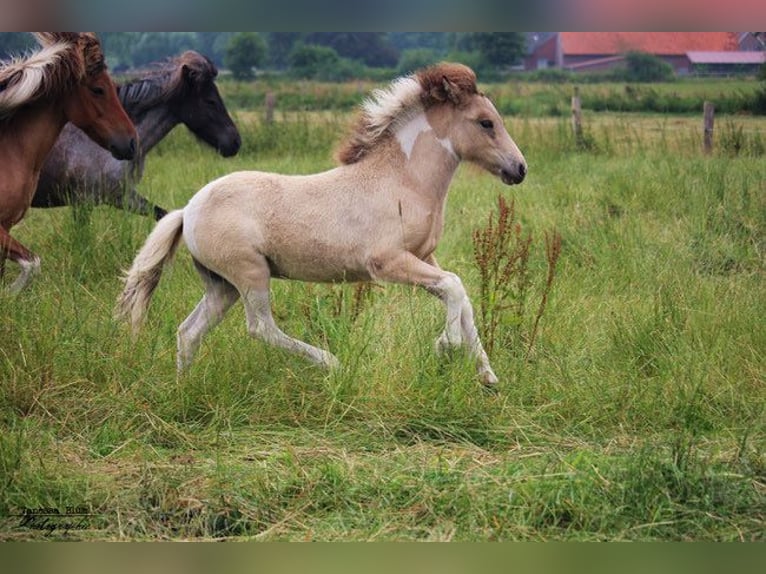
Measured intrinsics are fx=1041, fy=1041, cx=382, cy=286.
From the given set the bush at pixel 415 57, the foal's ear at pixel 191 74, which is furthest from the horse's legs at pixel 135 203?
the bush at pixel 415 57

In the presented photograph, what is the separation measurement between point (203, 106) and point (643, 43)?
4715 millimetres

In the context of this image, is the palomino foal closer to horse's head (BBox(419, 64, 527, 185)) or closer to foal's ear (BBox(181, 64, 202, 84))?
horse's head (BBox(419, 64, 527, 185))

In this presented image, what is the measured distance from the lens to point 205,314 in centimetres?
596

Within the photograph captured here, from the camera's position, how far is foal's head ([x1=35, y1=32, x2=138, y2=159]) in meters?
7.35

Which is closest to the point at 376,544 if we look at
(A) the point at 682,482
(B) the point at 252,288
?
(A) the point at 682,482

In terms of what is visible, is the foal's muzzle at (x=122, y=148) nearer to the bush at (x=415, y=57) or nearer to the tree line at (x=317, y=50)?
the tree line at (x=317, y=50)

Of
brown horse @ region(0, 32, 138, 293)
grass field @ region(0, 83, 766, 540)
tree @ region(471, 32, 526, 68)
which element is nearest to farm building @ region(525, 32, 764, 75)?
tree @ region(471, 32, 526, 68)

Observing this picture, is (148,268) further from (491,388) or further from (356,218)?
(491,388)

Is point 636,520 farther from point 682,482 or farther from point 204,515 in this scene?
point 204,515

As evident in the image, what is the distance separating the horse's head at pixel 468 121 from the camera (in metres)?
6.12

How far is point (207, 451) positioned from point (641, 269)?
3.82 m

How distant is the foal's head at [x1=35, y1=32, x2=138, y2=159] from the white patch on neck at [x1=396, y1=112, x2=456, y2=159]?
264 centimetres

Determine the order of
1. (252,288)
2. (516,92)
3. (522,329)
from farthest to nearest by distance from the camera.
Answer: (516,92) < (522,329) < (252,288)

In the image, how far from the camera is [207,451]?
4945mm
